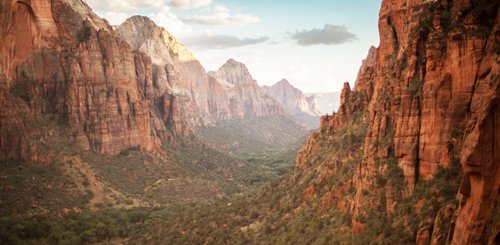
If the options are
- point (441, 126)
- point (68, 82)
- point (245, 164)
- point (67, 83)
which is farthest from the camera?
point (245, 164)

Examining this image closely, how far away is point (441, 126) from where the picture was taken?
3519 centimetres

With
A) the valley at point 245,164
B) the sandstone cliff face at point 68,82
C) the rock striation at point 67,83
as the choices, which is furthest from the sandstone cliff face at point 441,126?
the sandstone cliff face at point 68,82

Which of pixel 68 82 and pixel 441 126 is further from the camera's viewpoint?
pixel 68 82

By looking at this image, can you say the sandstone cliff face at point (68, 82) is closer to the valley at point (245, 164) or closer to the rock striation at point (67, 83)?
the rock striation at point (67, 83)

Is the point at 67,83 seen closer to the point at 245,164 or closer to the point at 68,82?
the point at 68,82

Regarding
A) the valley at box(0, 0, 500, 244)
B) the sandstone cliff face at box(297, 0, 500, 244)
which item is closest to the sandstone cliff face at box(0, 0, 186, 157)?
the valley at box(0, 0, 500, 244)

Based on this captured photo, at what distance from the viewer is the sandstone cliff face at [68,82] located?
104 m

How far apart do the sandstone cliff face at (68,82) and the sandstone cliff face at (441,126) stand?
262 feet

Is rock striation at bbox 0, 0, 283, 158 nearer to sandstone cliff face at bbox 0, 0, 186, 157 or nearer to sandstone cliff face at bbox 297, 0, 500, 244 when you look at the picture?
sandstone cliff face at bbox 0, 0, 186, 157

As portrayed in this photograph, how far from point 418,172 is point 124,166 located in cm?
9124

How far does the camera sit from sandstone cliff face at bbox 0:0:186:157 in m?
104

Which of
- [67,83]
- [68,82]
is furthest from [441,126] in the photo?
[67,83]

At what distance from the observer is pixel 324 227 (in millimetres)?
50438

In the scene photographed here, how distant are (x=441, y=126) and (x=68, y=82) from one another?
9927 cm
